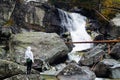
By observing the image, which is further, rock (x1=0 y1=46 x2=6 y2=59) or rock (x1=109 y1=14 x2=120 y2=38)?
rock (x1=109 y1=14 x2=120 y2=38)

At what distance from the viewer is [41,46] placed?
38938 mm

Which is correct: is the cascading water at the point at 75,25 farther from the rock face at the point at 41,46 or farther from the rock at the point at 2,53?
the rock at the point at 2,53

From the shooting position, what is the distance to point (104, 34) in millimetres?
49406

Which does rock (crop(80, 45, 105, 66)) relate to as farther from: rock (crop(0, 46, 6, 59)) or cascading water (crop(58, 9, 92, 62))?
cascading water (crop(58, 9, 92, 62))

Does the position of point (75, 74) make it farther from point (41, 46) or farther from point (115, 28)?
point (115, 28)

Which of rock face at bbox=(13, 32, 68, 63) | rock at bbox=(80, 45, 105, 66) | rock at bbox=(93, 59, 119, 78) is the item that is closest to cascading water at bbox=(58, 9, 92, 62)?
rock face at bbox=(13, 32, 68, 63)

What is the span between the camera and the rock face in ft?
123

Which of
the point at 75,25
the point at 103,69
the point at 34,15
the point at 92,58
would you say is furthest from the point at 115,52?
the point at 34,15

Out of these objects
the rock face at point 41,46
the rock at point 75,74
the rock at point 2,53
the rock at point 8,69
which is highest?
the rock at point 8,69

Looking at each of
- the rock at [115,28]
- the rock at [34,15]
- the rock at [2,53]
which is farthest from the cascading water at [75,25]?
the rock at [2,53]

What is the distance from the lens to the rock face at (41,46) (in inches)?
1478

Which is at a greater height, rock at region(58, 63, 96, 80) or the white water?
rock at region(58, 63, 96, 80)

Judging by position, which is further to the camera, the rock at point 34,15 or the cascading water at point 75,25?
the cascading water at point 75,25

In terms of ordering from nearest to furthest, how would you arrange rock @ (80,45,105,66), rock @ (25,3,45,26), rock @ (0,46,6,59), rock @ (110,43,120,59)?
rock @ (80,45,105,66)
rock @ (110,43,120,59)
rock @ (0,46,6,59)
rock @ (25,3,45,26)
